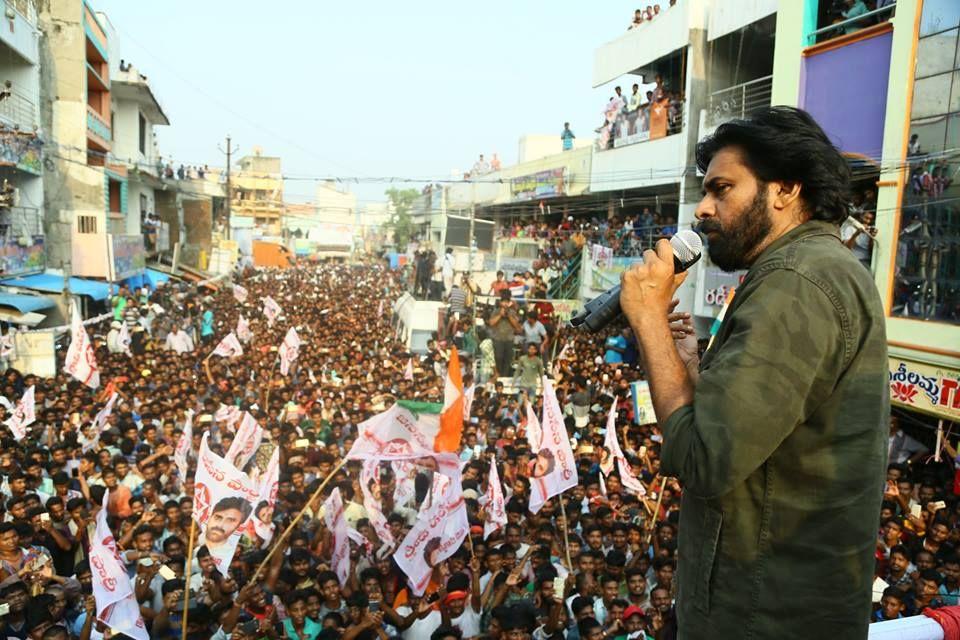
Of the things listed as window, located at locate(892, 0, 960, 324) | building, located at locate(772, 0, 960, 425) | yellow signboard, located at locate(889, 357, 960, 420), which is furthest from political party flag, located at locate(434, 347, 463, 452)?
window, located at locate(892, 0, 960, 324)

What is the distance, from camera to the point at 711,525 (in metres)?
1.35

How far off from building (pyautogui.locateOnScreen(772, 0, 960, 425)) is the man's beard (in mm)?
8553

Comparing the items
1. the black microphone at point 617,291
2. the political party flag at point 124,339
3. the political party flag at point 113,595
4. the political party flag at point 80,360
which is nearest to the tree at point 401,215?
the political party flag at point 124,339

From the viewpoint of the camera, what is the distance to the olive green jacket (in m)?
1.21

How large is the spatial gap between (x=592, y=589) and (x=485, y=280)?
17058mm

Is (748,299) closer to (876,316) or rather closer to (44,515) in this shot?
(876,316)

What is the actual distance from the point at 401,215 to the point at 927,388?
233 feet

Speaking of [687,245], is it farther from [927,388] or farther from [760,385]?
[927,388]

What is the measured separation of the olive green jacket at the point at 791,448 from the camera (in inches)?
47.7

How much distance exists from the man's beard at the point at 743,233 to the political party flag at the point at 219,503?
5.08m

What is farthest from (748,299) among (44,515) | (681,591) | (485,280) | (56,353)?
(485,280)

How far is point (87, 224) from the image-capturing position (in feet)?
78.3

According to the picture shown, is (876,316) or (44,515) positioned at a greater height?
(876,316)

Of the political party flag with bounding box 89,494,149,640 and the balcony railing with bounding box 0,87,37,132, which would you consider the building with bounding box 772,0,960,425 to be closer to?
the political party flag with bounding box 89,494,149,640
